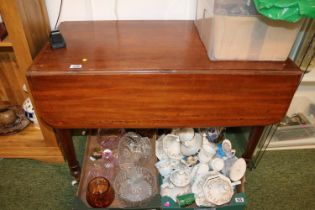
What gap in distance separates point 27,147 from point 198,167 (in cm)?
87

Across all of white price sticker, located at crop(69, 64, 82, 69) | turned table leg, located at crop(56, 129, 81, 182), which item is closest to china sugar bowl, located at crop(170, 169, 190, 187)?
turned table leg, located at crop(56, 129, 81, 182)

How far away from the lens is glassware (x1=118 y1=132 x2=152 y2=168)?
1280 millimetres

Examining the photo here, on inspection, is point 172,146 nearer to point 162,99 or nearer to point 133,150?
point 133,150

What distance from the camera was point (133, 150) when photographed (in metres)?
1.33

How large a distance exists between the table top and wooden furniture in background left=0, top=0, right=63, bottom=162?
0.28ft

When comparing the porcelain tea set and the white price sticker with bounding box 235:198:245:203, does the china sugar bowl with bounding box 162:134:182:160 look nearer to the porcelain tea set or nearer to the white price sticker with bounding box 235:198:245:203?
the porcelain tea set

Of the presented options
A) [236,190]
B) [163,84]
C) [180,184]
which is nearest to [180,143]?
[180,184]

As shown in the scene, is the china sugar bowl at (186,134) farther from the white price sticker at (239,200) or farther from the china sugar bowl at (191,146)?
the white price sticker at (239,200)

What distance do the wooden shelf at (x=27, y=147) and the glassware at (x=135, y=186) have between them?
401 millimetres

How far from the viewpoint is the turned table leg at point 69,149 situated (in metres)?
1.12

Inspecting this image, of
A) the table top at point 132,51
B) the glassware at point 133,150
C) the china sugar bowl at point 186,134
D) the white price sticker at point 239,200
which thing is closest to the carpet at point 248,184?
the white price sticker at point 239,200

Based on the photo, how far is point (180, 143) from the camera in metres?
1.28

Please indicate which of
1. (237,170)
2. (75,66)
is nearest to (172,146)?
(237,170)

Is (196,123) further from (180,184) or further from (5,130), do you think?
(5,130)
